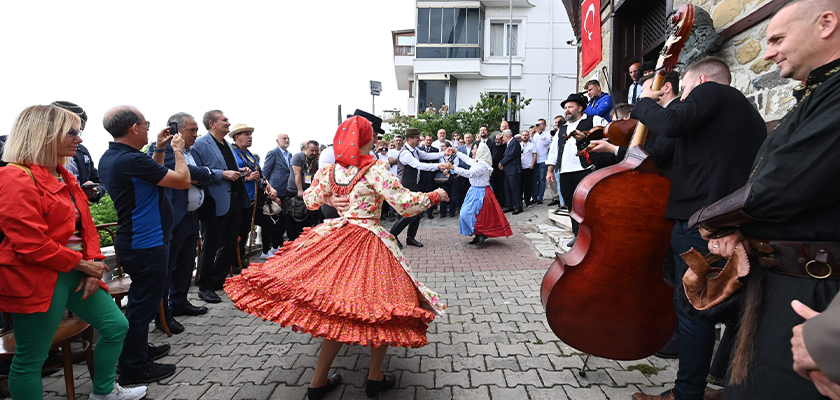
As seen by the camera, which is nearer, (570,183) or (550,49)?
(570,183)

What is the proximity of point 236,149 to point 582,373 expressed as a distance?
4.52 m

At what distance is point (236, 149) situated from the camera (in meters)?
5.25

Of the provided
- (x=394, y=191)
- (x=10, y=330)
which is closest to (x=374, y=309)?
(x=394, y=191)

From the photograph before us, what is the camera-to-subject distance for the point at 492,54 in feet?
78.2

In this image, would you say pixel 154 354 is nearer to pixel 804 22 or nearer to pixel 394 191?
pixel 394 191

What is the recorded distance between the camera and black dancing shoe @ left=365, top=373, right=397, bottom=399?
8.75 ft

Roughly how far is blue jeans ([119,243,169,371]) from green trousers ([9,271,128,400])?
0.42 metres

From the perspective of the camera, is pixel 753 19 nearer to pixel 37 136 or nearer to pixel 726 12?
pixel 726 12

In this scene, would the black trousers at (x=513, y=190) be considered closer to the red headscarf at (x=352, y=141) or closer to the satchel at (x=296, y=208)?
the satchel at (x=296, y=208)

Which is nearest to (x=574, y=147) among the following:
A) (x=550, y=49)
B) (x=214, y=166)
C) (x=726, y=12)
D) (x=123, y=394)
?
(x=726, y=12)

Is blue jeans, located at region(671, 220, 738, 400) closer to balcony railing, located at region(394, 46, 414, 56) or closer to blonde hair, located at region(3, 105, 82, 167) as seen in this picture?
blonde hair, located at region(3, 105, 82, 167)

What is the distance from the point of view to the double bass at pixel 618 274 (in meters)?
2.35

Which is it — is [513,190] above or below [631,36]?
below

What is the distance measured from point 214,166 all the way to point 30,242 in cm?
268
